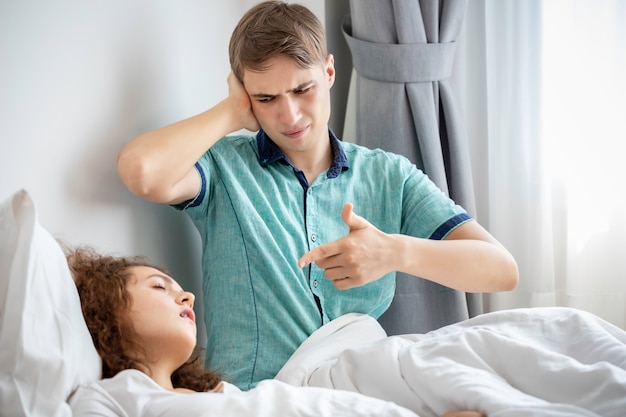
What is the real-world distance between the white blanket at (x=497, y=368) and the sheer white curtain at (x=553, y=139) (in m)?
0.82

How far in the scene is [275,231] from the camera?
175 cm

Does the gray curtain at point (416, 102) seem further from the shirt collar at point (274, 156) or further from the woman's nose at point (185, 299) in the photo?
the woman's nose at point (185, 299)

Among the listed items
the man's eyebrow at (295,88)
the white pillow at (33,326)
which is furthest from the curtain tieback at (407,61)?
the white pillow at (33,326)

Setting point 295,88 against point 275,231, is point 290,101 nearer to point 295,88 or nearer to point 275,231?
point 295,88

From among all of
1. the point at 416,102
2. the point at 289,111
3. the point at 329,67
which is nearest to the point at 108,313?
the point at 289,111

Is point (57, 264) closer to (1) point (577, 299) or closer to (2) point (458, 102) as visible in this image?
(2) point (458, 102)

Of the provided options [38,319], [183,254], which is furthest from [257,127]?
[38,319]

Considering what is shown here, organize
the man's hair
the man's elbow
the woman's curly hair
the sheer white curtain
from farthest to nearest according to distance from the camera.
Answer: the sheer white curtain
the man's hair
the man's elbow
the woman's curly hair

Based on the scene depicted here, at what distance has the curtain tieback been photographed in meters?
2.19

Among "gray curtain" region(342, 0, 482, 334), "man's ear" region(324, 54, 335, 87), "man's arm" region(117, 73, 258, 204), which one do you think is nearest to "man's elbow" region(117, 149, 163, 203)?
"man's arm" region(117, 73, 258, 204)

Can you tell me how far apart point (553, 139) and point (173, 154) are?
1.21 m

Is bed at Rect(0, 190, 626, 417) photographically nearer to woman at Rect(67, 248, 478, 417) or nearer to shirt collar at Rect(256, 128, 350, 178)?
woman at Rect(67, 248, 478, 417)

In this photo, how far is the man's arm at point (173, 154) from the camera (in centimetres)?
155

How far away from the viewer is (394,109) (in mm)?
2213
